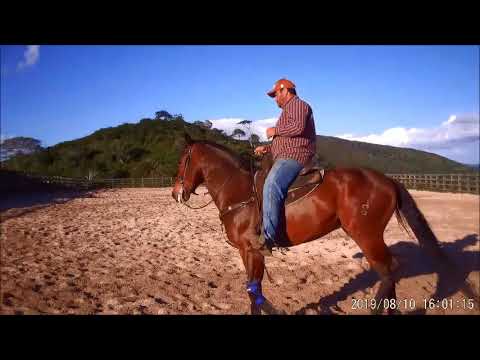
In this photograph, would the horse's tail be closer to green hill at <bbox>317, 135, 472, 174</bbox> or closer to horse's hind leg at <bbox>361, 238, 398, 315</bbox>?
horse's hind leg at <bbox>361, 238, 398, 315</bbox>

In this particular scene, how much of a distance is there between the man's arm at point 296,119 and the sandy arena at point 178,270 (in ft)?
7.12

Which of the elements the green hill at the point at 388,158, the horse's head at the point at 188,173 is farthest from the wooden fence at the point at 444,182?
the horse's head at the point at 188,173

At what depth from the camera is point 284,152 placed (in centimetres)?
314

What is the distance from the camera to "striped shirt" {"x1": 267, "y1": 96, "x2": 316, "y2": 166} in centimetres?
303

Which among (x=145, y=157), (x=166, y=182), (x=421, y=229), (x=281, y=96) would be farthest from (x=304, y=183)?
(x=145, y=157)

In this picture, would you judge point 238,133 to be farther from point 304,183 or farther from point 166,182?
point 166,182

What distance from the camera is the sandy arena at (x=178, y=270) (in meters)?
3.41

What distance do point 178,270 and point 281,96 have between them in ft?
10.8

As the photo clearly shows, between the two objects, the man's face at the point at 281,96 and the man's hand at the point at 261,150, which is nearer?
the man's face at the point at 281,96

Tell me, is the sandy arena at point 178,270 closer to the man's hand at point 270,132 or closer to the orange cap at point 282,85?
the man's hand at point 270,132

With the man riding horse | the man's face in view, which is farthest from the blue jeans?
the man's face

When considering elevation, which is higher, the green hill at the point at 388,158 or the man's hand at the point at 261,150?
the green hill at the point at 388,158
